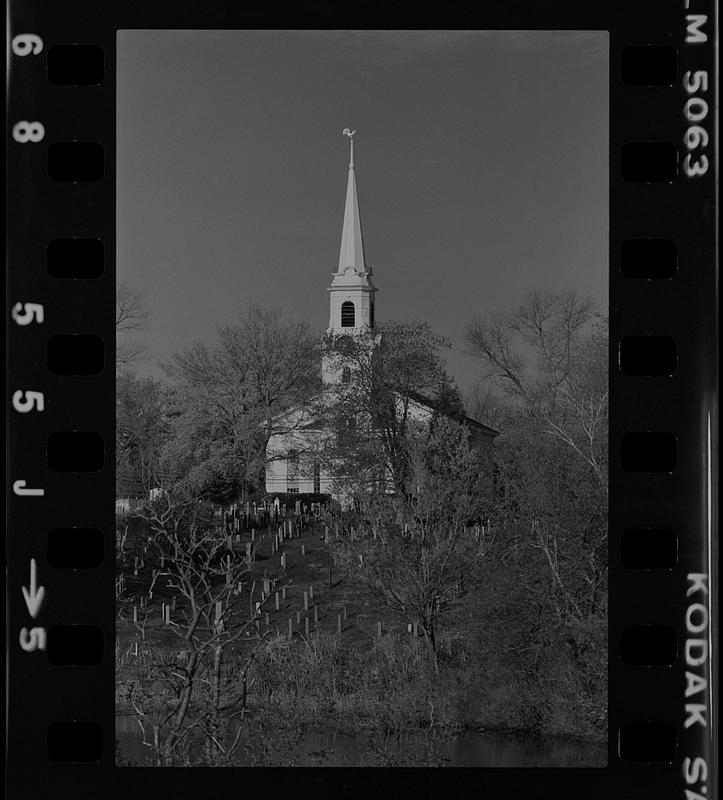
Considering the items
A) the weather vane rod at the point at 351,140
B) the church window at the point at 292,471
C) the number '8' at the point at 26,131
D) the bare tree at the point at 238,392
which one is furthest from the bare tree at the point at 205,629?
the number '8' at the point at 26,131

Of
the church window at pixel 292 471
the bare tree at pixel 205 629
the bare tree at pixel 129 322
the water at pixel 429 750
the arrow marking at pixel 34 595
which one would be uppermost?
the bare tree at pixel 129 322

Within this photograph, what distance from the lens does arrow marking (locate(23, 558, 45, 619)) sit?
10.9 ft

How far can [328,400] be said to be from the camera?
15.3 feet

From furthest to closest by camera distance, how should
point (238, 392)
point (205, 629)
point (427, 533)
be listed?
Result: 1. point (427, 533)
2. point (205, 629)
3. point (238, 392)

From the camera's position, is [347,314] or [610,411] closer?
[610,411]

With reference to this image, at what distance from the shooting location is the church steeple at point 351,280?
14.3ft

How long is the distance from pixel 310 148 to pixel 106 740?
2388 millimetres

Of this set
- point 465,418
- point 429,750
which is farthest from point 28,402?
point 429,750

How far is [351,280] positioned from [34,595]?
1.80 meters

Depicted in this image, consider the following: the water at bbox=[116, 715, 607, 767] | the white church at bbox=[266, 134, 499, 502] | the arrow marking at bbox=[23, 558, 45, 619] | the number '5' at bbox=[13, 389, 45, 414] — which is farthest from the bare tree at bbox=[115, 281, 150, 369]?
the water at bbox=[116, 715, 607, 767]

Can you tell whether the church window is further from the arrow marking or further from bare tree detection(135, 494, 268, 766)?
the arrow marking

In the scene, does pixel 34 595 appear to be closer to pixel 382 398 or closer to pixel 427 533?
pixel 382 398

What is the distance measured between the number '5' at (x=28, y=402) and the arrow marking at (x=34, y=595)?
0.47 metres

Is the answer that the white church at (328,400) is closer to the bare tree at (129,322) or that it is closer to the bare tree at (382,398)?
the bare tree at (382,398)
